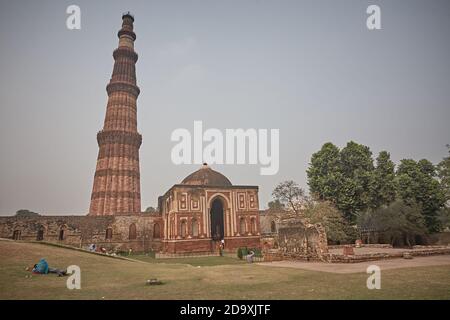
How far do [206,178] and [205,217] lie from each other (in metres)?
7.15

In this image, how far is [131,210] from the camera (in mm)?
39656

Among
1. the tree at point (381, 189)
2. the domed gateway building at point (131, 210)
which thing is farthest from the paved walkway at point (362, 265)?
the domed gateway building at point (131, 210)

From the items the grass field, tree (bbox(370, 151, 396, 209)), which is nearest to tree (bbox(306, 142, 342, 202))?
tree (bbox(370, 151, 396, 209))

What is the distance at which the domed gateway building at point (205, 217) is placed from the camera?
1162 inches

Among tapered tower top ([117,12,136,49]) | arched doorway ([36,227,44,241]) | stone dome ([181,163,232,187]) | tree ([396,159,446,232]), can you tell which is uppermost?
tapered tower top ([117,12,136,49])

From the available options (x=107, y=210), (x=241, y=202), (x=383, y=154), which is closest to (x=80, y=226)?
(x=107, y=210)

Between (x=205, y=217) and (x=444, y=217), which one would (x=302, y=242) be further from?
(x=444, y=217)

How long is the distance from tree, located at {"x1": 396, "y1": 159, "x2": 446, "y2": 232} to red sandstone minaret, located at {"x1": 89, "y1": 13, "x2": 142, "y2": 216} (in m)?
33.4

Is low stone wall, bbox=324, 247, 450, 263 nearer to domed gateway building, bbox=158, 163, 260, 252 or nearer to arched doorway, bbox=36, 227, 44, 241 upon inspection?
domed gateway building, bbox=158, 163, 260, 252

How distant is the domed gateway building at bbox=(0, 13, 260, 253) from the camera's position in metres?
30.4

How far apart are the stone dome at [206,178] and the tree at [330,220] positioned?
13.3 m
